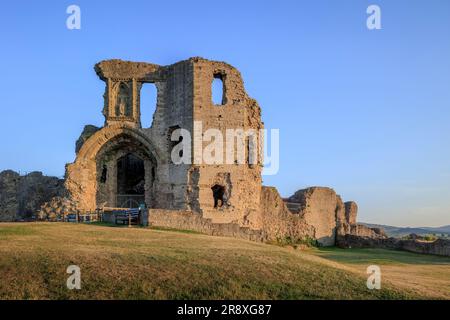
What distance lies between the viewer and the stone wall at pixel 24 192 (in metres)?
32.6

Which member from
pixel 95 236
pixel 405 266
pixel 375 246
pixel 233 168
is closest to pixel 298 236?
pixel 375 246

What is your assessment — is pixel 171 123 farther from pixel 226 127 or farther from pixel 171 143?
pixel 226 127

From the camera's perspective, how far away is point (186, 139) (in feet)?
96.3

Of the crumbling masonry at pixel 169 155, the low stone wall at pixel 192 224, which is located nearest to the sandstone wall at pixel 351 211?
the crumbling masonry at pixel 169 155

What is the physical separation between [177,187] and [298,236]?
9580 mm

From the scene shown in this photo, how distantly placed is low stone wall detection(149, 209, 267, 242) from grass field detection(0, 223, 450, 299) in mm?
5645

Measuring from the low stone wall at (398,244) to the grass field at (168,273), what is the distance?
591 inches

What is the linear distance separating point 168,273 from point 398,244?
25.4 m

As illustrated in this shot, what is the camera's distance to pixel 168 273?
42.8 feet

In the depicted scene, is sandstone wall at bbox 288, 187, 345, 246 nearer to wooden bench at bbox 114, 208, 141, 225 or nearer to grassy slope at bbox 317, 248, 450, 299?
grassy slope at bbox 317, 248, 450, 299

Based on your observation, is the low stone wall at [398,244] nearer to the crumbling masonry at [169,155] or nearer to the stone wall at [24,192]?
the crumbling masonry at [169,155]
